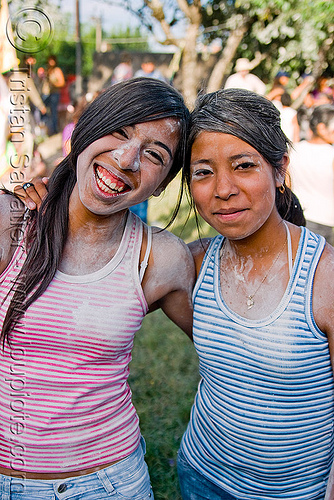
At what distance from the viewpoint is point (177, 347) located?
13.7 ft

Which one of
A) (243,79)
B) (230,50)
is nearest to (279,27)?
(230,50)

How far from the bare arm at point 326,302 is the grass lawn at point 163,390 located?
0.90 meters

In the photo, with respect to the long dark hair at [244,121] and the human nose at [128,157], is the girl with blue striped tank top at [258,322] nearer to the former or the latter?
the long dark hair at [244,121]

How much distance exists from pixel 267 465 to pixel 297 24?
408 inches

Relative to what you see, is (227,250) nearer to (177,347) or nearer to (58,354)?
(58,354)

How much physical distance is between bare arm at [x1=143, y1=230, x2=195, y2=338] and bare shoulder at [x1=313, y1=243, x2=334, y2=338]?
459 millimetres

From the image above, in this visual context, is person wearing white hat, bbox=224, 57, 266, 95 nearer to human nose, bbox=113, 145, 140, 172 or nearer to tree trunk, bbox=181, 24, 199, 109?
tree trunk, bbox=181, 24, 199, 109

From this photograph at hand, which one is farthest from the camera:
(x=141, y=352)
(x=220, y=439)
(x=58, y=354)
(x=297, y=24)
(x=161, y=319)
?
(x=297, y=24)

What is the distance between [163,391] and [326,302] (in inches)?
90.7

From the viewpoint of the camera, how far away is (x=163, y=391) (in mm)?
3506

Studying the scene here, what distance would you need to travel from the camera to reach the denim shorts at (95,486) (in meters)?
1.52

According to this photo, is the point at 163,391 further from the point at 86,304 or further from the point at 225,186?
the point at 225,186

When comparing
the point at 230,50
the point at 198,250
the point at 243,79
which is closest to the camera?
the point at 198,250

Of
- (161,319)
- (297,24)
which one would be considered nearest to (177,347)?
(161,319)
